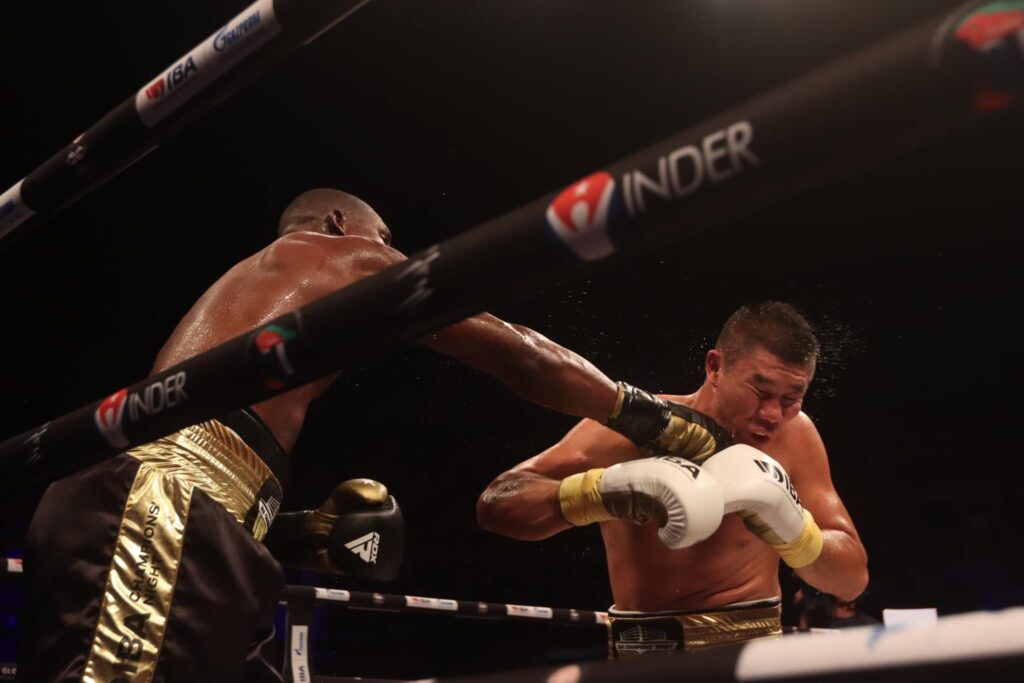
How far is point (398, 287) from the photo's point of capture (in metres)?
0.69

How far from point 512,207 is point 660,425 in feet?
15.8

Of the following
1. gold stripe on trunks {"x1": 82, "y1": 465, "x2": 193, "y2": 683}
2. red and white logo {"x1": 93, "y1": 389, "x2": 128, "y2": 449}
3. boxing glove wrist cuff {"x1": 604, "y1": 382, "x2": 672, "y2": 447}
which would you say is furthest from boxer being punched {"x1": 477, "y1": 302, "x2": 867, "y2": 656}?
red and white logo {"x1": 93, "y1": 389, "x2": 128, "y2": 449}

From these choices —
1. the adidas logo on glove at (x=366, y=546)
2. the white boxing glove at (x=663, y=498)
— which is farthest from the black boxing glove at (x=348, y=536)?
the white boxing glove at (x=663, y=498)

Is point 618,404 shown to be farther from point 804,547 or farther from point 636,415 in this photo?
point 804,547

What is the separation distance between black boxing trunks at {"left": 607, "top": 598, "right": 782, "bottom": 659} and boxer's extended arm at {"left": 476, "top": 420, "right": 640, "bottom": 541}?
0.32 m

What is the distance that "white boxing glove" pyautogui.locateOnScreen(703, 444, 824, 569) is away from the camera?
81.9 inches

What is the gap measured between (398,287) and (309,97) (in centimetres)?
469

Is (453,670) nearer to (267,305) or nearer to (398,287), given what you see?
(267,305)

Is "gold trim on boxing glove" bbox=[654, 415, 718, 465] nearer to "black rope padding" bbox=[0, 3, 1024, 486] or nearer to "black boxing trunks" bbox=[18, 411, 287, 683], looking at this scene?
"black boxing trunks" bbox=[18, 411, 287, 683]

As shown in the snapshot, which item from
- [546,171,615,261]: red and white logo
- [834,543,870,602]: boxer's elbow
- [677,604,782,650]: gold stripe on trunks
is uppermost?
Result: [546,171,615,261]: red and white logo

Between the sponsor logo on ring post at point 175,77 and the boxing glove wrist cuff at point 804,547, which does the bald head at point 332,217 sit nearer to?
the sponsor logo on ring post at point 175,77

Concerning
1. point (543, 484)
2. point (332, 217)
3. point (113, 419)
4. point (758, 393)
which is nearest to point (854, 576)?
point (758, 393)

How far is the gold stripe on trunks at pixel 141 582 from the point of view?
1.20m

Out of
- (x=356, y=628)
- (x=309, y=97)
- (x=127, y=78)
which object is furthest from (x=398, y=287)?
(x=356, y=628)
